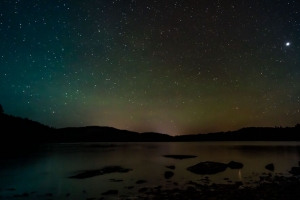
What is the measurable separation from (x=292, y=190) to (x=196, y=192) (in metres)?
6.35

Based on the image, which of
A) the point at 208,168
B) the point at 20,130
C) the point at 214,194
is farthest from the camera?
the point at 20,130

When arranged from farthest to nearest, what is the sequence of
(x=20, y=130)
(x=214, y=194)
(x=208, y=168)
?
(x=20, y=130)
(x=208, y=168)
(x=214, y=194)

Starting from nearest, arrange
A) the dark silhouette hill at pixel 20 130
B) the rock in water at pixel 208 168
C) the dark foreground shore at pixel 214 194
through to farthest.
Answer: the dark foreground shore at pixel 214 194 → the rock in water at pixel 208 168 → the dark silhouette hill at pixel 20 130

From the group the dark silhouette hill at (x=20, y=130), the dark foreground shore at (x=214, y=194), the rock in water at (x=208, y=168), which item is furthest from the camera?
the dark silhouette hill at (x=20, y=130)

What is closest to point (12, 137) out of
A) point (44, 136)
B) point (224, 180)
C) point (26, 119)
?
point (26, 119)

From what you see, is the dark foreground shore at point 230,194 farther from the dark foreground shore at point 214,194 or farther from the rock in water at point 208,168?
the rock in water at point 208,168

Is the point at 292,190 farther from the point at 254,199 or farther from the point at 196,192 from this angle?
the point at 196,192

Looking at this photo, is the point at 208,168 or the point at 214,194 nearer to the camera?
the point at 214,194

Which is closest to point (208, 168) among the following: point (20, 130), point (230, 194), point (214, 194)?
point (230, 194)

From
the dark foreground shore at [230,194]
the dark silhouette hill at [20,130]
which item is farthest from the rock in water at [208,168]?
the dark silhouette hill at [20,130]

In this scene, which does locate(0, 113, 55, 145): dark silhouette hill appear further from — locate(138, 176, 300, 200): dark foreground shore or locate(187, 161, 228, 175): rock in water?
locate(138, 176, 300, 200): dark foreground shore

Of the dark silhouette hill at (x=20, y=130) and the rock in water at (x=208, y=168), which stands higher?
the dark silhouette hill at (x=20, y=130)

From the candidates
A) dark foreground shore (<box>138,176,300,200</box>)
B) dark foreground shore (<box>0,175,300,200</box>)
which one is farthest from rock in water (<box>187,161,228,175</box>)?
dark foreground shore (<box>138,176,300,200</box>)

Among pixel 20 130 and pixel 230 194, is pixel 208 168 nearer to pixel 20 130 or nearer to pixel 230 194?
pixel 230 194
